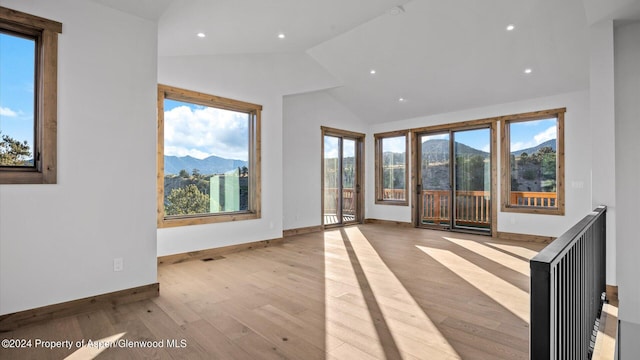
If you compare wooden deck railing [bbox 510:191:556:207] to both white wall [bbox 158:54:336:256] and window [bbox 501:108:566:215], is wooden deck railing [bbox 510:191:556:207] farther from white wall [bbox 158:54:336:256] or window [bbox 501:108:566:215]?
white wall [bbox 158:54:336:256]

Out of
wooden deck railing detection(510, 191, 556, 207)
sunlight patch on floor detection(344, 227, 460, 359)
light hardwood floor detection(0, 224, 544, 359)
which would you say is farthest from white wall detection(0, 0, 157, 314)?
wooden deck railing detection(510, 191, 556, 207)

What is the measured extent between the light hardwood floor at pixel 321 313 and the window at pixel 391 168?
11.4 ft

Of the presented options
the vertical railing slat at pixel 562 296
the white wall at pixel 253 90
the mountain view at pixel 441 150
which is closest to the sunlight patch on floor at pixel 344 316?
the vertical railing slat at pixel 562 296

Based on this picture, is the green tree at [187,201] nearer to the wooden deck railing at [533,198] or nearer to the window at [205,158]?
the window at [205,158]

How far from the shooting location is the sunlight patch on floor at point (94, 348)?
2.08 meters

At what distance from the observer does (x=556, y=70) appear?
199 inches

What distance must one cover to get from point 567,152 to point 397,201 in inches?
139

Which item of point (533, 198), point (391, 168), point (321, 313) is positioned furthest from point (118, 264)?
point (533, 198)

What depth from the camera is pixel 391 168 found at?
8203 mm

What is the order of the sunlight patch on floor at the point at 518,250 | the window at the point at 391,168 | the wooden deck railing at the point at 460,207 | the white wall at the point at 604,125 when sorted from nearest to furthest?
the white wall at the point at 604,125 → the sunlight patch on floor at the point at 518,250 → the wooden deck railing at the point at 460,207 → the window at the point at 391,168

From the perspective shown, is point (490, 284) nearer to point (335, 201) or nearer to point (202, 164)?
point (202, 164)

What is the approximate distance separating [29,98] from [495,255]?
575 centimetres

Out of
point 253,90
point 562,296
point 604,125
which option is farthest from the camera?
point 253,90

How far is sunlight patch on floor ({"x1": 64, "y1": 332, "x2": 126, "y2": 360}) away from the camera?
6.84ft
